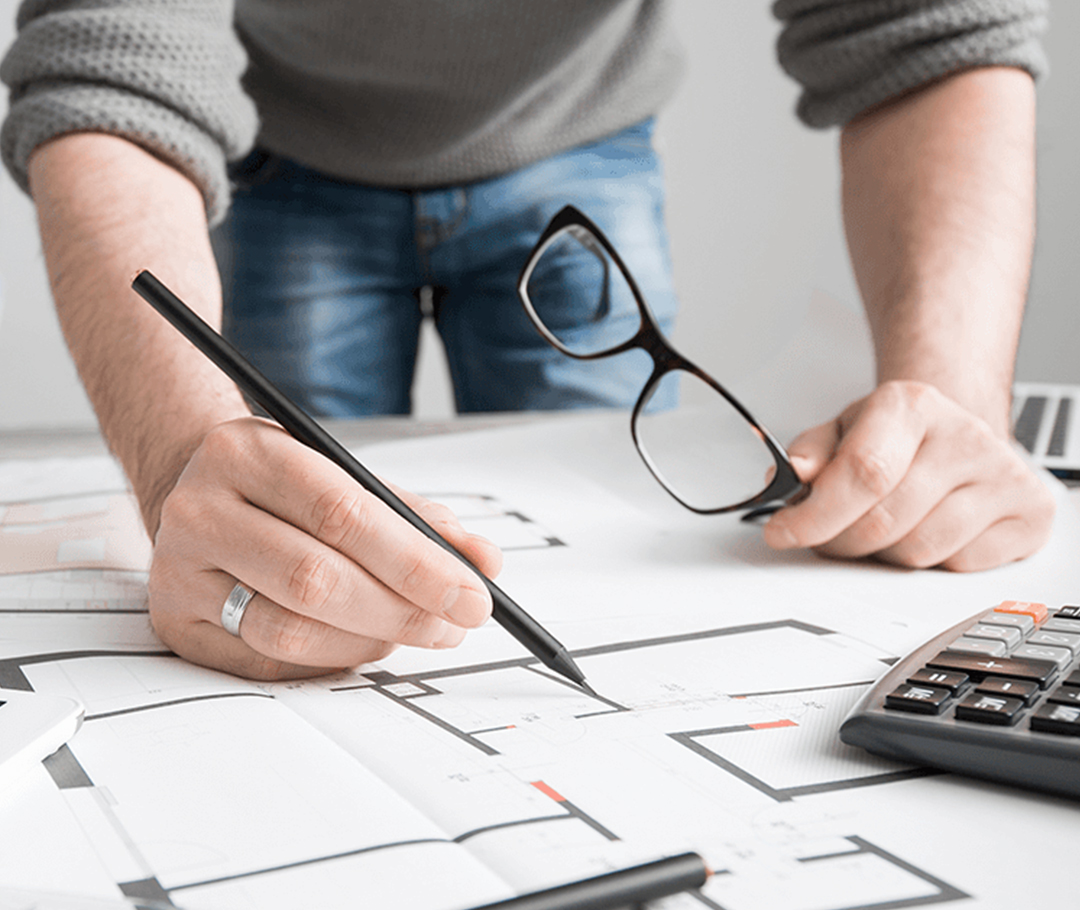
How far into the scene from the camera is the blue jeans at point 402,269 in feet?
3.29

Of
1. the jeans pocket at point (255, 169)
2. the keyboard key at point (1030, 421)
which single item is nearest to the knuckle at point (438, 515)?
the keyboard key at point (1030, 421)

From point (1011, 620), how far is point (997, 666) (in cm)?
7

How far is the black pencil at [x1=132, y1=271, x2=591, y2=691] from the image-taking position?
1.29 feet

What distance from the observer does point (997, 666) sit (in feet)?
1.13

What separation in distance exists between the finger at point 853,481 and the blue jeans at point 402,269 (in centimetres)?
44

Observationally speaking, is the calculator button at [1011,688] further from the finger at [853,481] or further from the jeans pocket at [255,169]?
the jeans pocket at [255,169]

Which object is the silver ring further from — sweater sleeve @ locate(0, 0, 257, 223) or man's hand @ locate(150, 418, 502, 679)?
sweater sleeve @ locate(0, 0, 257, 223)

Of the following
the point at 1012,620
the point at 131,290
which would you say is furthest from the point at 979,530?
the point at 131,290

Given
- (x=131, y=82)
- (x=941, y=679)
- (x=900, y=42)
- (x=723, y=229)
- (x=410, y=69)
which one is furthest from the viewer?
(x=723, y=229)

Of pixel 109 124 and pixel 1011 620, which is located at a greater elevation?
pixel 109 124

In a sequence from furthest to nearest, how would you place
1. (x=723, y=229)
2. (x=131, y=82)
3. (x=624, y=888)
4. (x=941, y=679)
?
(x=723, y=229), (x=131, y=82), (x=941, y=679), (x=624, y=888)

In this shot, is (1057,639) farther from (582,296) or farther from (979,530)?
(582,296)

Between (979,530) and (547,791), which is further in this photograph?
(979,530)

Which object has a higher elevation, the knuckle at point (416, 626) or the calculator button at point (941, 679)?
the calculator button at point (941, 679)
